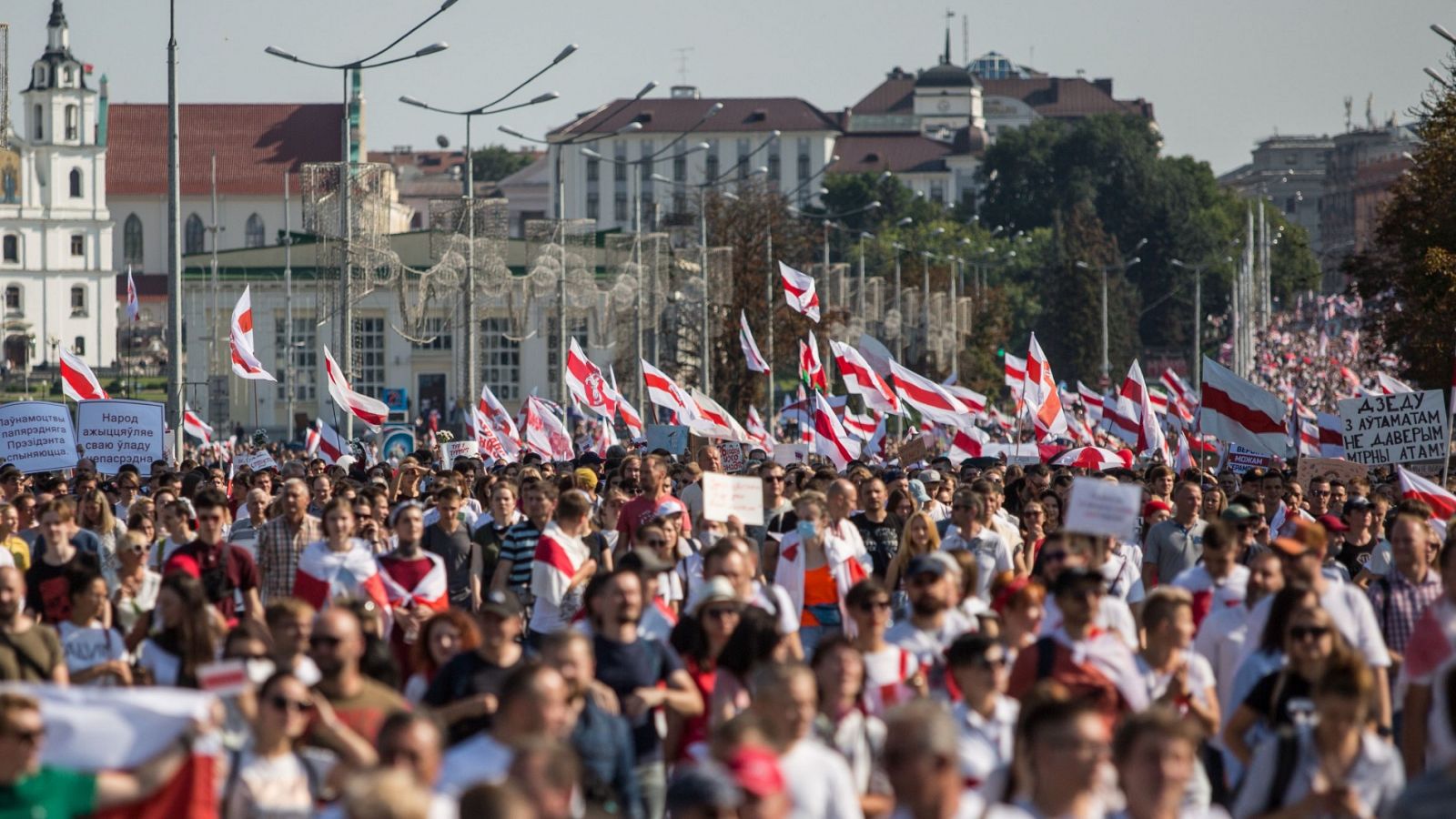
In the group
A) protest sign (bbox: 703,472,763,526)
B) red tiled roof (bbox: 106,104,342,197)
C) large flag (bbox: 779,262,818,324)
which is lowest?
protest sign (bbox: 703,472,763,526)

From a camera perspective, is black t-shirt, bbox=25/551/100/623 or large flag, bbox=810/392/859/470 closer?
black t-shirt, bbox=25/551/100/623

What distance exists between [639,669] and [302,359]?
74.9m

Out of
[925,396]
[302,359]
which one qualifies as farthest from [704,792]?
[302,359]

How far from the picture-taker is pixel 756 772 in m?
6.55

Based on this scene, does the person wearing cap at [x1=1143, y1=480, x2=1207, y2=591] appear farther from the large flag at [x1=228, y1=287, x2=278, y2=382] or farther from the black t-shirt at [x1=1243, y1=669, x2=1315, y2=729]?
the large flag at [x1=228, y1=287, x2=278, y2=382]

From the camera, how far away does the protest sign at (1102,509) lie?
35.8ft

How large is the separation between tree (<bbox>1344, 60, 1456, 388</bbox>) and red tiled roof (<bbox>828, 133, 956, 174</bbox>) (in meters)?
147

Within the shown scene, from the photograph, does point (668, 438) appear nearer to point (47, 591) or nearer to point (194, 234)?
point (47, 591)

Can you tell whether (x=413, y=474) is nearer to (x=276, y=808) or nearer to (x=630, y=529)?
(x=630, y=529)

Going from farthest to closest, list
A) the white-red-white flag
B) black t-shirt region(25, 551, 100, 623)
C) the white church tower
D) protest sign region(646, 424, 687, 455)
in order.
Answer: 1. the white church tower
2. protest sign region(646, 424, 687, 455)
3. the white-red-white flag
4. black t-shirt region(25, 551, 100, 623)

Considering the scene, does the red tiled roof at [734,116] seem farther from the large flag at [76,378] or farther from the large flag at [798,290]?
the large flag at [76,378]

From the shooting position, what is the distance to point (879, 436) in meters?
35.4

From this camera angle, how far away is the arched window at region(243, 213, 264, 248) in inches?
5940

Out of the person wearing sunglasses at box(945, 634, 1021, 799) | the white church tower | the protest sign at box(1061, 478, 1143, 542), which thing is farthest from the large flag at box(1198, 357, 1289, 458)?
the white church tower
